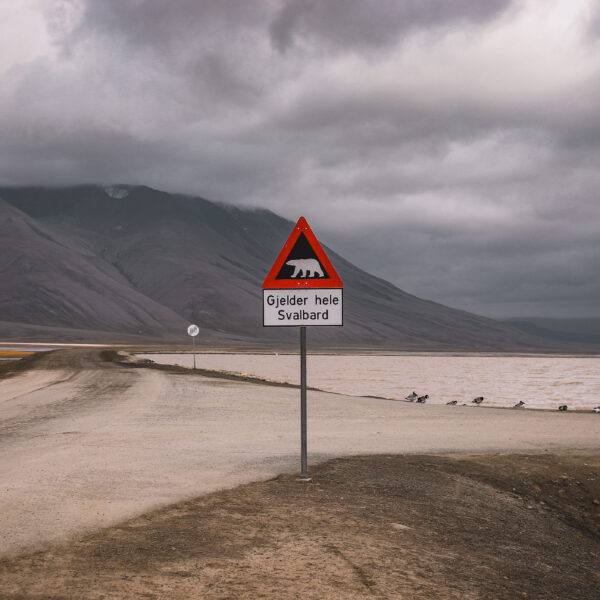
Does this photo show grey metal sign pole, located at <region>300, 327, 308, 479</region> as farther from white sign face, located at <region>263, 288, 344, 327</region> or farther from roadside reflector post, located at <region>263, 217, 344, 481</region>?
white sign face, located at <region>263, 288, 344, 327</region>

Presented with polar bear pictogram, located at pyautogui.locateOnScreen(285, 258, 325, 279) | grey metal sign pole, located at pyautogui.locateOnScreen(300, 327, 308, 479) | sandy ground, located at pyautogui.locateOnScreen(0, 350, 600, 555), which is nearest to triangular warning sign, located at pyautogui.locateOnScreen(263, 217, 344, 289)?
polar bear pictogram, located at pyautogui.locateOnScreen(285, 258, 325, 279)

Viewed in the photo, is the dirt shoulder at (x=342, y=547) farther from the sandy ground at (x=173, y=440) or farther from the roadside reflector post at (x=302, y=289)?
the roadside reflector post at (x=302, y=289)

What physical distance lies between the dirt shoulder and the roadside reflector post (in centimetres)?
→ 165

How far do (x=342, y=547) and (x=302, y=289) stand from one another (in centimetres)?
329

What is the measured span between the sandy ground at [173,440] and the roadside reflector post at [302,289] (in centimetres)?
212

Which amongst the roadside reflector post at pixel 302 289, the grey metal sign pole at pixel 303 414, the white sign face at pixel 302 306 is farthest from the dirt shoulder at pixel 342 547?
the white sign face at pixel 302 306

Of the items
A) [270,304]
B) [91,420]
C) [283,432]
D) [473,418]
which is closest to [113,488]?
[270,304]

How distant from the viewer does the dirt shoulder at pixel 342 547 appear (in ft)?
15.4

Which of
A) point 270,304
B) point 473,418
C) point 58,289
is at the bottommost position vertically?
point 473,418

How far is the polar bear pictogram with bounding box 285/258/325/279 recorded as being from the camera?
802 centimetres

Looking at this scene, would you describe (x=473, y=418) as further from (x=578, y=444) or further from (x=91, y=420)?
(x=91, y=420)

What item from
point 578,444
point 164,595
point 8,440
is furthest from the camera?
point 578,444

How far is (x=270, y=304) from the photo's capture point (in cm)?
800

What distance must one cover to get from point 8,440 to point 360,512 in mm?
7420
